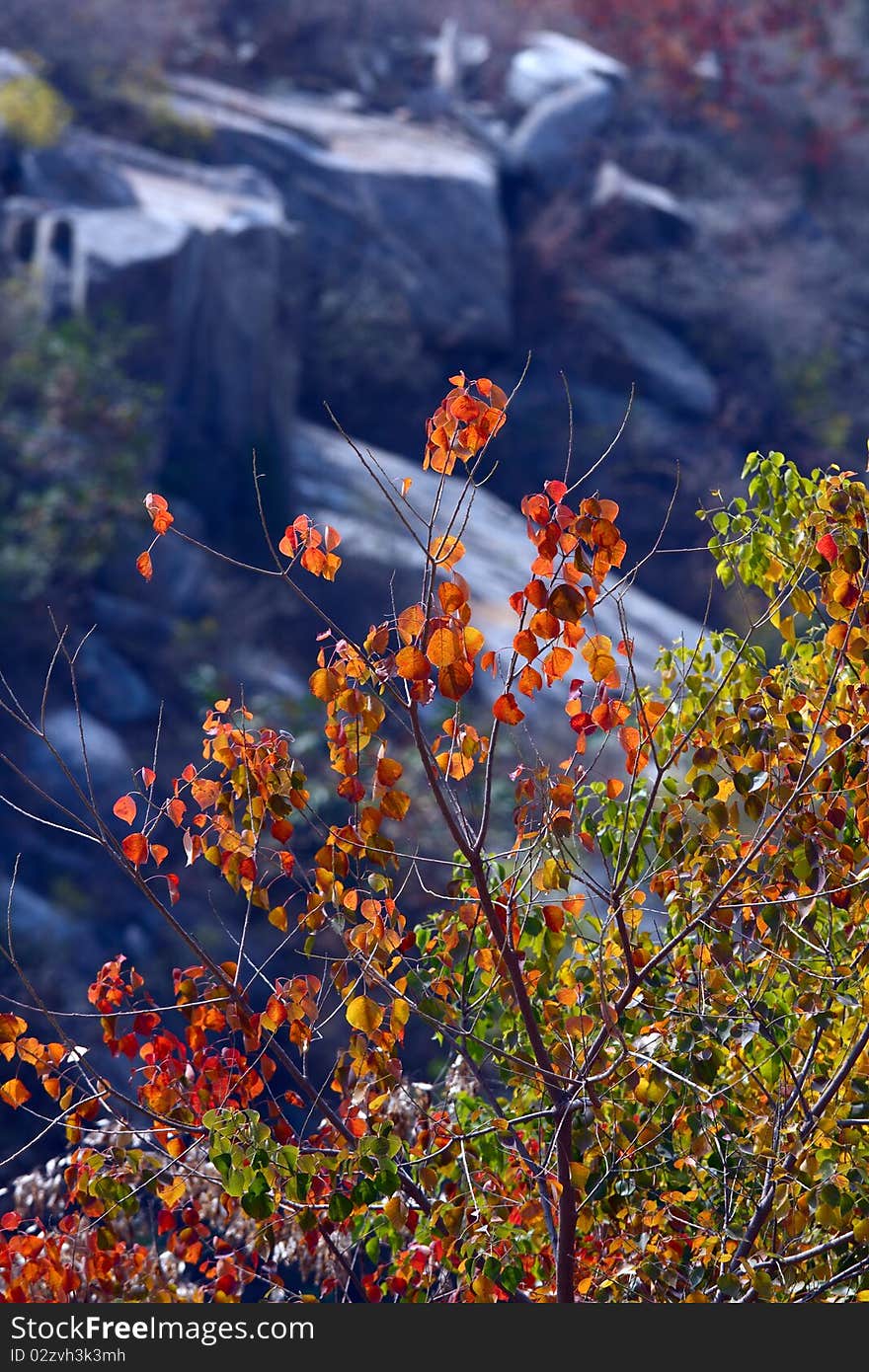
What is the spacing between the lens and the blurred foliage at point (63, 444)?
35.6 feet

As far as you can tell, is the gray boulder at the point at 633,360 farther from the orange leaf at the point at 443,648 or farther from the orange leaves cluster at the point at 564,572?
the orange leaf at the point at 443,648

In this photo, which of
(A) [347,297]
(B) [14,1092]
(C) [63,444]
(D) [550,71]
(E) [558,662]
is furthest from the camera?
(D) [550,71]

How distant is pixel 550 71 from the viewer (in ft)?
65.0

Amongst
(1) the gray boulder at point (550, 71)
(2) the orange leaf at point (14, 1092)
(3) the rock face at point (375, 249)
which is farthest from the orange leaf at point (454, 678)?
(1) the gray boulder at point (550, 71)

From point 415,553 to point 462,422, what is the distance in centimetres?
990

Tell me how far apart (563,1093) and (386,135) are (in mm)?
17300

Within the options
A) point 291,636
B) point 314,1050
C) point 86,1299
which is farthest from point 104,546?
point 86,1299

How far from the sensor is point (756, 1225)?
2.79 m

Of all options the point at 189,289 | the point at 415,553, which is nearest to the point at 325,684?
the point at 415,553

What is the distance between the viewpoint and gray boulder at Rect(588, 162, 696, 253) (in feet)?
60.7

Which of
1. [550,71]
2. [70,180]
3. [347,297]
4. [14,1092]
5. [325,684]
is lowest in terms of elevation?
[14,1092]

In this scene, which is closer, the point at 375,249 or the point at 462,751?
the point at 462,751

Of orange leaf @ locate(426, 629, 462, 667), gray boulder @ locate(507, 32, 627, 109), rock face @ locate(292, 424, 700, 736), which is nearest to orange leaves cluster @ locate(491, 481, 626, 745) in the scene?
orange leaf @ locate(426, 629, 462, 667)

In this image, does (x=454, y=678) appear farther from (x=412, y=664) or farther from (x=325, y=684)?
(x=325, y=684)
